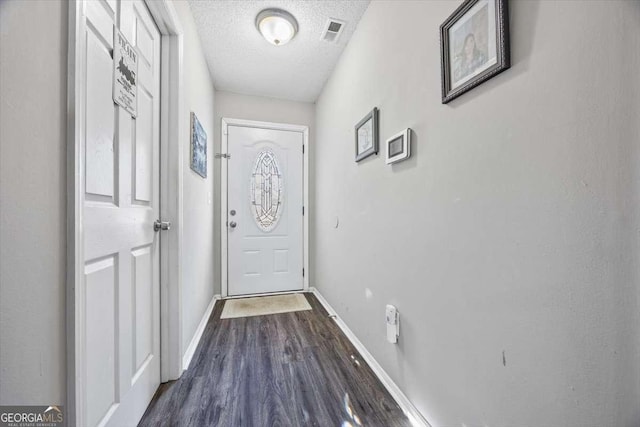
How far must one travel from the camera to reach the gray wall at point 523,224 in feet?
1.71

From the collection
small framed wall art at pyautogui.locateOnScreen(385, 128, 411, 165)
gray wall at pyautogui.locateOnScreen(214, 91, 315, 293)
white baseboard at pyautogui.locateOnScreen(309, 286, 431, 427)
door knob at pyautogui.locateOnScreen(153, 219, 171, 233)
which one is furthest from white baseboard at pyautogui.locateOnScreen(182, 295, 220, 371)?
small framed wall art at pyautogui.locateOnScreen(385, 128, 411, 165)

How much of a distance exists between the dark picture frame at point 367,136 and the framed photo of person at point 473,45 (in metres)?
0.58

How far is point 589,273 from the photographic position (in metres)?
0.56

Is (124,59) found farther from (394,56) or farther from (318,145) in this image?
(318,145)

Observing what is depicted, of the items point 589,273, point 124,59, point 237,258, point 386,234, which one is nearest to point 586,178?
point 589,273

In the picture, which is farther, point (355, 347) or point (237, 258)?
point (237, 258)

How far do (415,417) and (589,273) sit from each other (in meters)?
A: 1.02


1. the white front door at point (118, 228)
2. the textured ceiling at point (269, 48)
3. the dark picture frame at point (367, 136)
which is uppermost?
the textured ceiling at point (269, 48)

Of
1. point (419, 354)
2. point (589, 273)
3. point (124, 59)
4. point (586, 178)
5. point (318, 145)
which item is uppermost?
point (318, 145)

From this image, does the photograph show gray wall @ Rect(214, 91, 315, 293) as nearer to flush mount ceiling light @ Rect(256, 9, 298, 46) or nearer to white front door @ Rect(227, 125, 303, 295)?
white front door @ Rect(227, 125, 303, 295)

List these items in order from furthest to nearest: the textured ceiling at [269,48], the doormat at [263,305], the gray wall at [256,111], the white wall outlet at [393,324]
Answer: the gray wall at [256,111]
the doormat at [263,305]
the textured ceiling at [269,48]
the white wall outlet at [393,324]

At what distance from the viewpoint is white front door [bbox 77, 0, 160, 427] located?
817 mm

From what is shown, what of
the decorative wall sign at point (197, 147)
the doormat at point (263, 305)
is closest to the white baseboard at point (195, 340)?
the doormat at point (263, 305)

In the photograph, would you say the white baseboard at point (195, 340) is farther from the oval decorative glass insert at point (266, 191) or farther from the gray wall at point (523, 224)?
the gray wall at point (523, 224)
